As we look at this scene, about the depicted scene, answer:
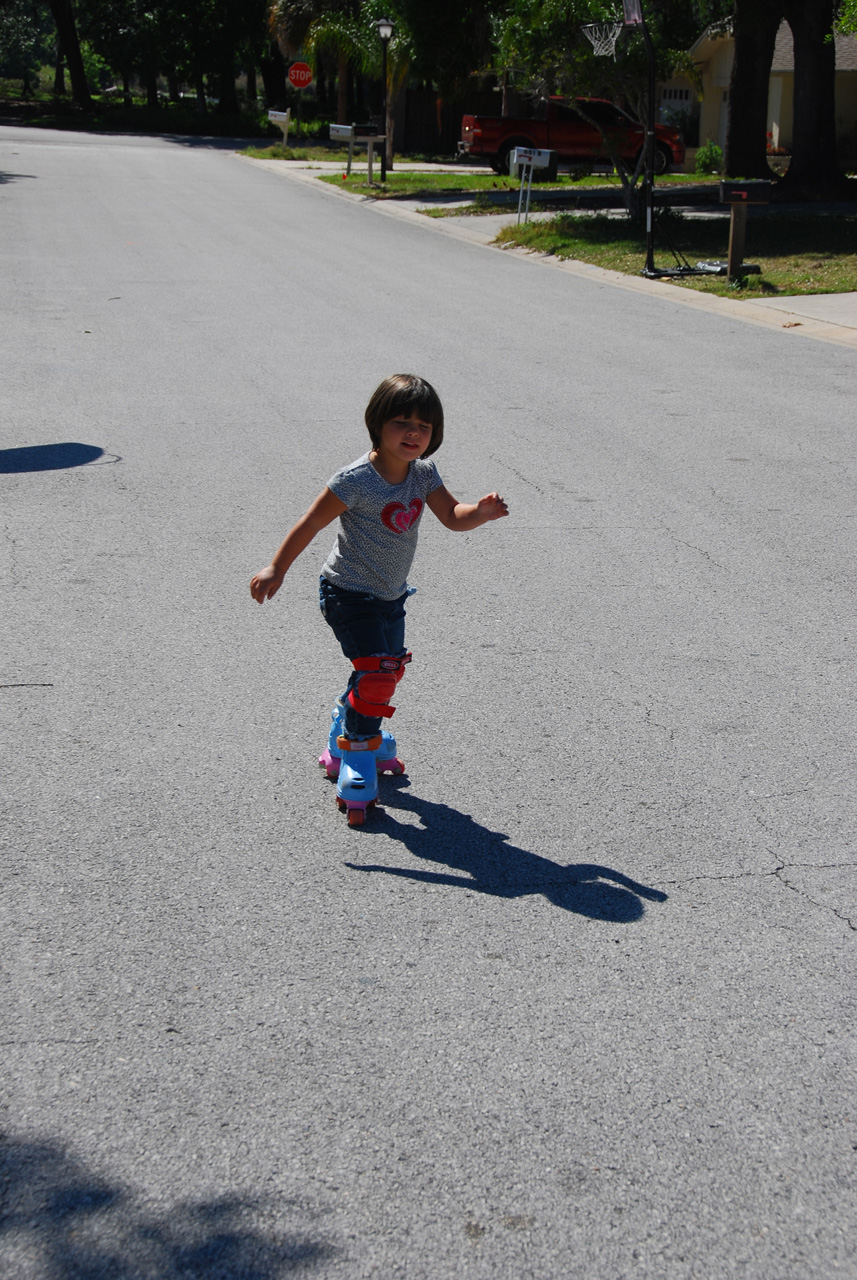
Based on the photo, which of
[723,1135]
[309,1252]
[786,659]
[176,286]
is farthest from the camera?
[176,286]

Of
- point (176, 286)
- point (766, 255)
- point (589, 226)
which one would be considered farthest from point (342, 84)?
point (176, 286)

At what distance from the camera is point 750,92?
27641 mm

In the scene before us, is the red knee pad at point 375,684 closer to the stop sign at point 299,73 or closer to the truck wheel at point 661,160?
the truck wheel at point 661,160

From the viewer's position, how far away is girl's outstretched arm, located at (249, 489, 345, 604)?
12.0 ft

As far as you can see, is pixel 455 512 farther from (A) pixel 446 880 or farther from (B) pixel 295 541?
(A) pixel 446 880

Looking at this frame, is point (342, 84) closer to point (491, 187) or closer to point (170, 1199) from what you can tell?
point (491, 187)

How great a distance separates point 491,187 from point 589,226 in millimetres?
9938

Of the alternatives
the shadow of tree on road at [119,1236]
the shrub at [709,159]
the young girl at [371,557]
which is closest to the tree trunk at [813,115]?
the shrub at [709,159]

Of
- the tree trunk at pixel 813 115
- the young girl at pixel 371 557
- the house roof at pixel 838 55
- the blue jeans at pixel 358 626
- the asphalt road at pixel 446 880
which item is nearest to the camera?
the asphalt road at pixel 446 880

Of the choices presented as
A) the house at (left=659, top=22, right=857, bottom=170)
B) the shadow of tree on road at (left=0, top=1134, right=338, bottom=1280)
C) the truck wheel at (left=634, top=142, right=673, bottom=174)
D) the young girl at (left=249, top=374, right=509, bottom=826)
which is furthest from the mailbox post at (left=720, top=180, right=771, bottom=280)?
the house at (left=659, top=22, right=857, bottom=170)

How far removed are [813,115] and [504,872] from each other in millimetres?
27406

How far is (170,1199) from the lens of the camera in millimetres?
2295

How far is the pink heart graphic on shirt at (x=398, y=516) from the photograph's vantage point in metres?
3.68

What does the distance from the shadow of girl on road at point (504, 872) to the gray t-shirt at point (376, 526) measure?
0.75m
